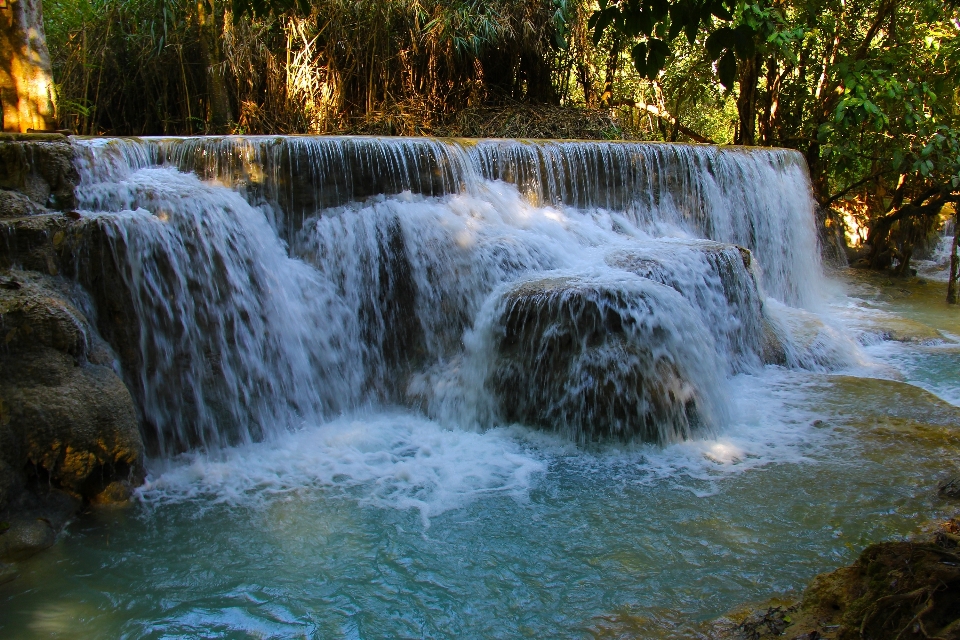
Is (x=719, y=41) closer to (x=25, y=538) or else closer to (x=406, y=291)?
(x=25, y=538)

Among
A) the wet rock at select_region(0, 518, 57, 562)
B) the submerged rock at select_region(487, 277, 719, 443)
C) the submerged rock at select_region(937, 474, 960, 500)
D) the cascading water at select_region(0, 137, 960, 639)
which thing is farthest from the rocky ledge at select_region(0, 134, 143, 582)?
the submerged rock at select_region(937, 474, 960, 500)

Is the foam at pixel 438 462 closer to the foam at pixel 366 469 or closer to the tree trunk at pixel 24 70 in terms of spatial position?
the foam at pixel 366 469

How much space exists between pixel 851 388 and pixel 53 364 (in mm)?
5283

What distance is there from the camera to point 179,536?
3.40m

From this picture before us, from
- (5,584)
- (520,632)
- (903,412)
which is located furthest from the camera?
(903,412)

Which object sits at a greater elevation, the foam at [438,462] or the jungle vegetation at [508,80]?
the jungle vegetation at [508,80]

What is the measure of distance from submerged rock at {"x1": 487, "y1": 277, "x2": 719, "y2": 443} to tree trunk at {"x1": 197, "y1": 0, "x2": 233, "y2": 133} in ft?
16.8

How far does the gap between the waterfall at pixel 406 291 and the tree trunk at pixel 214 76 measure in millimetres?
3159

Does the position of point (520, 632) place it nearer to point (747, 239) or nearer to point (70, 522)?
point (70, 522)

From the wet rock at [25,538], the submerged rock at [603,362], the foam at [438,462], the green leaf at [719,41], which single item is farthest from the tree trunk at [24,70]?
the green leaf at [719,41]

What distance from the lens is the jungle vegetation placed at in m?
8.20

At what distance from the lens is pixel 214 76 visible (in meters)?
8.18

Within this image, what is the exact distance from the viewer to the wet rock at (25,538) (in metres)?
3.14

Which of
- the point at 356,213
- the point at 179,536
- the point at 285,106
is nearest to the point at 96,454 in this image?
the point at 179,536
